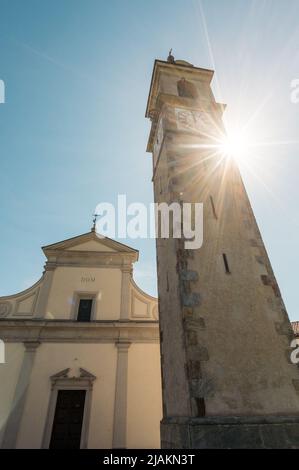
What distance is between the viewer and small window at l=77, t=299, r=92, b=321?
12.1m

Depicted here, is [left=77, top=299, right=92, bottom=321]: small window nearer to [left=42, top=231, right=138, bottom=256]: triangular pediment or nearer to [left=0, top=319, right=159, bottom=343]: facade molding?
[left=0, top=319, right=159, bottom=343]: facade molding

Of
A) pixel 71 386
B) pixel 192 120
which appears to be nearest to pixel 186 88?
pixel 192 120

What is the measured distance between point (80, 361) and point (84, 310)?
2.37m

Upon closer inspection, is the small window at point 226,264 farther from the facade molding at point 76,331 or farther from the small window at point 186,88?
the small window at point 186,88

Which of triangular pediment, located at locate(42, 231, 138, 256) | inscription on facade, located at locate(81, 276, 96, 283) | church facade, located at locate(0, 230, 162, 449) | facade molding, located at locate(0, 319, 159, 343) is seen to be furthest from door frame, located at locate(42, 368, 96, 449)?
triangular pediment, located at locate(42, 231, 138, 256)

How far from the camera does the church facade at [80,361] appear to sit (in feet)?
31.0

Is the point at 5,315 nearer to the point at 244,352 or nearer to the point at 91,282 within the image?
the point at 91,282

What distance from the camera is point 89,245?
582 inches

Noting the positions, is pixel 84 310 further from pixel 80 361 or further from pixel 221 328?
pixel 221 328

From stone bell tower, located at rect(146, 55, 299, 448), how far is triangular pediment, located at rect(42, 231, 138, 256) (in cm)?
659

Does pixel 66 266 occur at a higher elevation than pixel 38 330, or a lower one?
higher

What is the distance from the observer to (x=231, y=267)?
5793 millimetres
